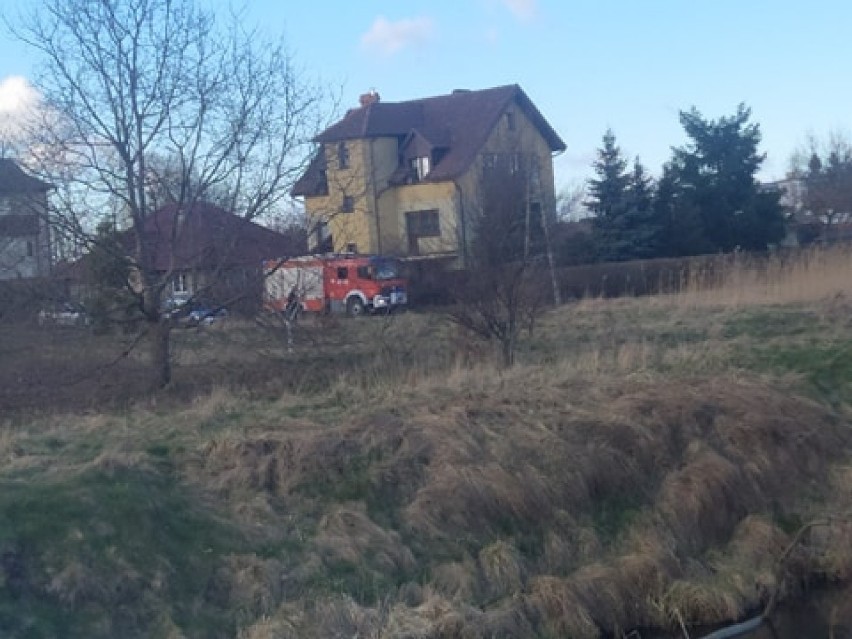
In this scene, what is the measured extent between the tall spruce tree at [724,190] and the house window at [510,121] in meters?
6.61

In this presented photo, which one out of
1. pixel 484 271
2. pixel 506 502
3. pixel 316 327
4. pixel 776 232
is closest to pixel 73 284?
pixel 316 327

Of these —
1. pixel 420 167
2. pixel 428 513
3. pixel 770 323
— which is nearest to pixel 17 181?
pixel 428 513

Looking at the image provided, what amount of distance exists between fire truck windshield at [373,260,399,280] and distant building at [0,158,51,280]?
1904 centimetres

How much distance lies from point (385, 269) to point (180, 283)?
69.7 feet

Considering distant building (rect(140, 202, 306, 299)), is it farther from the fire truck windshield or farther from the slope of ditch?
the fire truck windshield

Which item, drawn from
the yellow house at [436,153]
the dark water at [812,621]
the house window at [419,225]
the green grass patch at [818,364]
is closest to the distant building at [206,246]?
the green grass patch at [818,364]

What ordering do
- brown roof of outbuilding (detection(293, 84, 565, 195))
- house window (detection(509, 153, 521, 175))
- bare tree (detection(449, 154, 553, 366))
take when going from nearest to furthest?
bare tree (detection(449, 154, 553, 366)) → house window (detection(509, 153, 521, 175)) → brown roof of outbuilding (detection(293, 84, 565, 195))

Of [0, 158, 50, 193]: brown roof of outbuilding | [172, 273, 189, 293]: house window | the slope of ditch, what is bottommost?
the slope of ditch

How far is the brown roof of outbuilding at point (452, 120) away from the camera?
2080 inches

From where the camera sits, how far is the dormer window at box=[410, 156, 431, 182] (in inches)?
2130

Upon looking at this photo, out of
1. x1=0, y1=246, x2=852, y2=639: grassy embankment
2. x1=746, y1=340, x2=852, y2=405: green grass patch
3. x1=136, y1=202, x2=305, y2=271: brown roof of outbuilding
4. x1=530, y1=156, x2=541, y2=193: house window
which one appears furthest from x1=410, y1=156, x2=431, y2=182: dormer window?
x1=0, y1=246, x2=852, y2=639: grassy embankment

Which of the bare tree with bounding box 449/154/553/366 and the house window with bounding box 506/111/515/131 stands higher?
the house window with bounding box 506/111/515/131

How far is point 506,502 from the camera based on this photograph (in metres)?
14.4

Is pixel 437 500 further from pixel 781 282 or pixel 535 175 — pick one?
pixel 535 175
